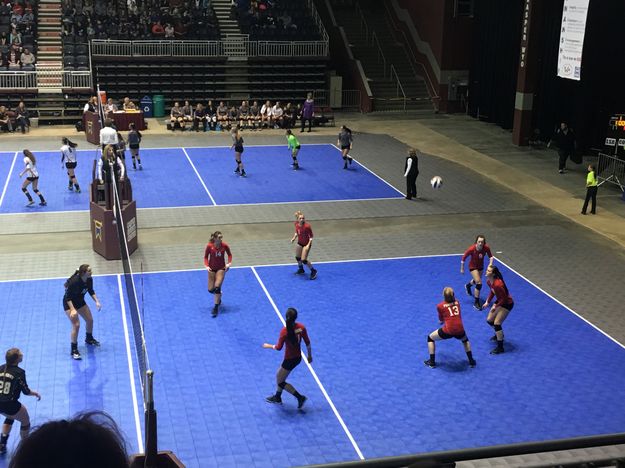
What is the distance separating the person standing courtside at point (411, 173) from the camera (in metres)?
26.5

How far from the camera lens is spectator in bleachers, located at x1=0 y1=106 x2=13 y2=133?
37281 mm

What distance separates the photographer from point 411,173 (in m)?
26.7

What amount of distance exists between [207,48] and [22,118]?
11.3 m

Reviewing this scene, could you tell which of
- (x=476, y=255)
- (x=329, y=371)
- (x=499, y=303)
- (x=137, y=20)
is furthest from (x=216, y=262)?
(x=137, y=20)

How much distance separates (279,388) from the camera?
1337 cm

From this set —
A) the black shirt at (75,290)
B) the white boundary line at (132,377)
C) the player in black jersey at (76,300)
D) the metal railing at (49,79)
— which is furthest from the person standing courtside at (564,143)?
the metal railing at (49,79)

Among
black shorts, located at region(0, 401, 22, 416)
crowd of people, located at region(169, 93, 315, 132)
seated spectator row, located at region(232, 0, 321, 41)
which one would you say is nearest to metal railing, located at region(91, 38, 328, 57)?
seated spectator row, located at region(232, 0, 321, 41)

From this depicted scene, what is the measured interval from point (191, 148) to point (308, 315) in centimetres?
1905

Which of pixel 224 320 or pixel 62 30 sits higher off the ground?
pixel 62 30

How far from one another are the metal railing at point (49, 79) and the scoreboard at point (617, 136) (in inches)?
989

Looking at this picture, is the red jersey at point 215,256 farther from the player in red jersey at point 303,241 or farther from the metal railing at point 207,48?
the metal railing at point 207,48

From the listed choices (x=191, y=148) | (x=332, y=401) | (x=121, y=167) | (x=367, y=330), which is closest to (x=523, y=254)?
(x=367, y=330)

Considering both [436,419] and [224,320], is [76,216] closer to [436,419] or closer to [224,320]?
[224,320]

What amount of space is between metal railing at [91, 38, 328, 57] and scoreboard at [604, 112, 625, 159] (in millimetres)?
18894
